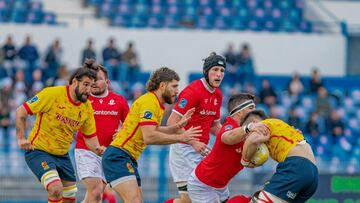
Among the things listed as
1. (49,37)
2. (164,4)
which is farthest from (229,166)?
(164,4)

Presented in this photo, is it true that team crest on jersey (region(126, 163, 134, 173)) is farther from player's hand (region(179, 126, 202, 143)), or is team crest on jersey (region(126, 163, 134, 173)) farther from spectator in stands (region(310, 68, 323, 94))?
spectator in stands (region(310, 68, 323, 94))

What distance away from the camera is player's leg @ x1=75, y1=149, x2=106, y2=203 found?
14602 millimetres

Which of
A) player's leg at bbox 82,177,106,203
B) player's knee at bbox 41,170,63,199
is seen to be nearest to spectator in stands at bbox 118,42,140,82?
player's leg at bbox 82,177,106,203

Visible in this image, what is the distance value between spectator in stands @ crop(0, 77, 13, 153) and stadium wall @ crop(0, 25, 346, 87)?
4.30 metres

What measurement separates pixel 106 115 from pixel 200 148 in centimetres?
189

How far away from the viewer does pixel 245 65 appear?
28578 millimetres

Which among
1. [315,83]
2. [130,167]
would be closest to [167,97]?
[130,167]

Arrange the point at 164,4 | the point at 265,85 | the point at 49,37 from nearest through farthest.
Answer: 1. the point at 265,85
2. the point at 49,37
3. the point at 164,4

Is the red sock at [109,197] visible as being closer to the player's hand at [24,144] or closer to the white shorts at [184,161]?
the white shorts at [184,161]

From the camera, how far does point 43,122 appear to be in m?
13.9

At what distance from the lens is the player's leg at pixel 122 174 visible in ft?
43.6

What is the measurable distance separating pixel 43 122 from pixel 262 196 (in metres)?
3.64

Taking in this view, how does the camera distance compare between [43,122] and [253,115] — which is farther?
[43,122]

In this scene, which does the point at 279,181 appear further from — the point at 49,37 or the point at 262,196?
the point at 49,37
